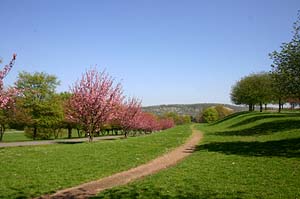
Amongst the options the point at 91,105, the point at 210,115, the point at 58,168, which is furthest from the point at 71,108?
the point at 210,115

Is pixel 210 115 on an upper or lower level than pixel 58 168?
upper

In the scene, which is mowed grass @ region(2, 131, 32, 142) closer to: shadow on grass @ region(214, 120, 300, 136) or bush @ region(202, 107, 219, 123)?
shadow on grass @ region(214, 120, 300, 136)

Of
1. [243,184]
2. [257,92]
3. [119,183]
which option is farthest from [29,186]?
[257,92]

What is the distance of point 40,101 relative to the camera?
55.5m

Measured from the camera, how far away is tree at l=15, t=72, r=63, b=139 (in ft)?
175

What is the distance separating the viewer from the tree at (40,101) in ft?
175

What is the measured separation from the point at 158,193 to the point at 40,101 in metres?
50.2

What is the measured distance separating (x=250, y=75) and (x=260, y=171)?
61435mm

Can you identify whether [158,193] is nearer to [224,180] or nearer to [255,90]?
[224,180]

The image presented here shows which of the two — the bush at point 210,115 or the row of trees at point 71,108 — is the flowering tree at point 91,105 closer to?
the row of trees at point 71,108

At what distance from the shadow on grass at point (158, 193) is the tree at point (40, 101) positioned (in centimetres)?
4620

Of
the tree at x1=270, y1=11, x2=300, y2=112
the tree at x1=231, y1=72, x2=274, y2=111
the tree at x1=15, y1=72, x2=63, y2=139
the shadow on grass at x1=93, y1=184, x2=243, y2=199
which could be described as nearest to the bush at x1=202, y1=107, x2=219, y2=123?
the tree at x1=231, y1=72, x2=274, y2=111

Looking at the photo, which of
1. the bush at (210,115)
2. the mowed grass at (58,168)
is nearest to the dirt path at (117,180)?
the mowed grass at (58,168)

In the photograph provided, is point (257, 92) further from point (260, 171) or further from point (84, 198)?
point (84, 198)
